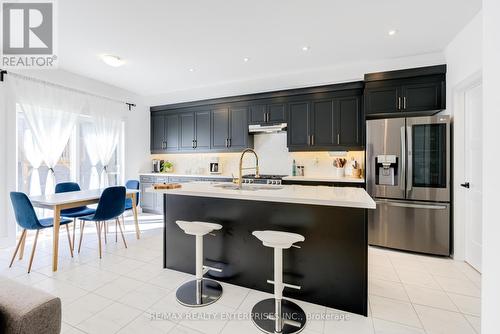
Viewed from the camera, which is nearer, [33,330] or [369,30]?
[33,330]

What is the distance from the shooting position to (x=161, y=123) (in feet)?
18.6

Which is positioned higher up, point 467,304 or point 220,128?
point 220,128

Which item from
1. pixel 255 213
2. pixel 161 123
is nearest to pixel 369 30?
pixel 255 213

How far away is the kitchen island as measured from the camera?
189cm

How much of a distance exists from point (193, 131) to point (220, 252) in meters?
3.44

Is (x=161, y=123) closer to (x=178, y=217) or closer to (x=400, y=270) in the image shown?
(x=178, y=217)

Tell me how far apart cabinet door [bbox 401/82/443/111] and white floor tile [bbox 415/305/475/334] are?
261 centimetres

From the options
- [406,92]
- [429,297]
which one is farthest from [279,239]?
[406,92]

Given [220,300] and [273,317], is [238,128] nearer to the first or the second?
[220,300]

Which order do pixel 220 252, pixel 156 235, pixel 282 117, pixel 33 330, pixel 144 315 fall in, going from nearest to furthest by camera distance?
pixel 33 330, pixel 144 315, pixel 220 252, pixel 156 235, pixel 282 117

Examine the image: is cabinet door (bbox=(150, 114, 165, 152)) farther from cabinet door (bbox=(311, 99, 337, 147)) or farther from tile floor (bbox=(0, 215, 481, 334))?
cabinet door (bbox=(311, 99, 337, 147))

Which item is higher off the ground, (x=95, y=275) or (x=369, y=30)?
(x=369, y=30)

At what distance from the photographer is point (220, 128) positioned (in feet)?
16.2

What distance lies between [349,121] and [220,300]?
3.27m
